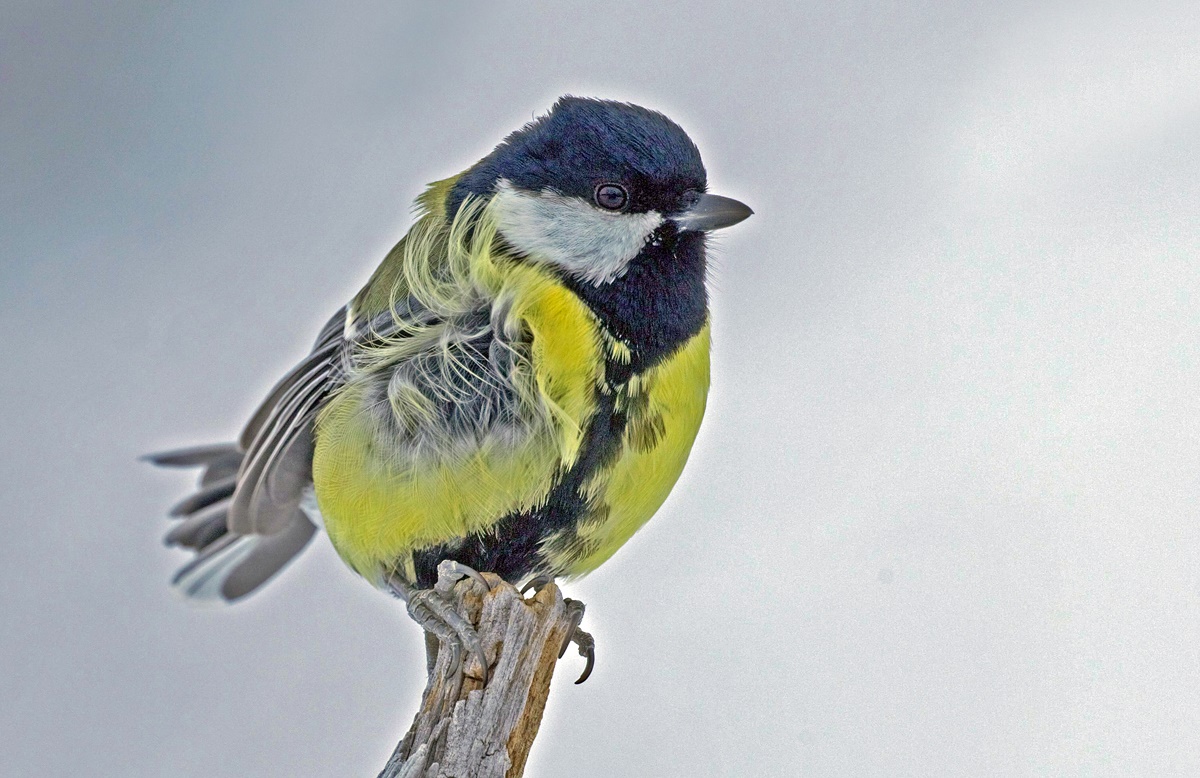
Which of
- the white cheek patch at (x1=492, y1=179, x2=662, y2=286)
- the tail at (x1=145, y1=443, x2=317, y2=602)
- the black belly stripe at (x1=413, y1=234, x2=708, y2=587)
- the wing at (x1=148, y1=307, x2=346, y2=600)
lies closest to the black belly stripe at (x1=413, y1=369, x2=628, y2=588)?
the black belly stripe at (x1=413, y1=234, x2=708, y2=587)

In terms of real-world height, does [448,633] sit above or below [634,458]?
below

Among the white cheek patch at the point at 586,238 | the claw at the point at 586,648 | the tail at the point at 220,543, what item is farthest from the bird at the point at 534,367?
the tail at the point at 220,543

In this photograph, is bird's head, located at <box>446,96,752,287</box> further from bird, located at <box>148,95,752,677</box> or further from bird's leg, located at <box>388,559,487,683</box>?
bird's leg, located at <box>388,559,487,683</box>

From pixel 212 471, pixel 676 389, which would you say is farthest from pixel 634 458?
pixel 212 471

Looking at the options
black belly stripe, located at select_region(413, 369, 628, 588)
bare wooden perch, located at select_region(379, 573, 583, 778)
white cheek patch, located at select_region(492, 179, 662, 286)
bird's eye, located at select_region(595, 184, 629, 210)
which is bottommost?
bare wooden perch, located at select_region(379, 573, 583, 778)

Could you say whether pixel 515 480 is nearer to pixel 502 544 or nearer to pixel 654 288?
pixel 502 544

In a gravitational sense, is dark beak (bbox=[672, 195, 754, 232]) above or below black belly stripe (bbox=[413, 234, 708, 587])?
above

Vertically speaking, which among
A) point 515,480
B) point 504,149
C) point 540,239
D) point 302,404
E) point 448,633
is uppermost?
point 504,149

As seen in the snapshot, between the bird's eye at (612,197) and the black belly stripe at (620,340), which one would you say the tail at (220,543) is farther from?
the bird's eye at (612,197)
